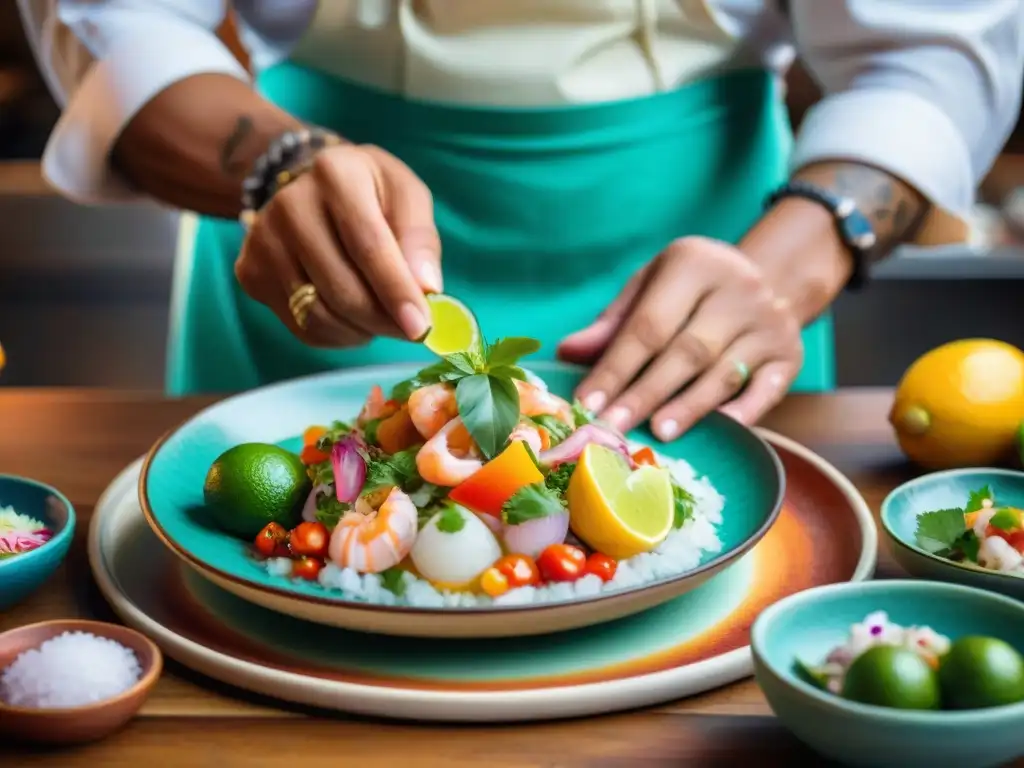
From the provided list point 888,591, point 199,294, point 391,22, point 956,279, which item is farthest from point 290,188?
point 956,279

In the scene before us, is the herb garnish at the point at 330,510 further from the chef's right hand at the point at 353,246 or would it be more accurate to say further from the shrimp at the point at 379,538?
the chef's right hand at the point at 353,246

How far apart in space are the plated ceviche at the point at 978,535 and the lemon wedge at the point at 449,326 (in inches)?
21.4

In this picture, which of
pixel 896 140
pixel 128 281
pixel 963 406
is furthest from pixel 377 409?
pixel 128 281

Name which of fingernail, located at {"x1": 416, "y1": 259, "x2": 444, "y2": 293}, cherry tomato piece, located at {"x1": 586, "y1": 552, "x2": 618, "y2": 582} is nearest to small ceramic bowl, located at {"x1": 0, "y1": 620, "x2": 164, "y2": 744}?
cherry tomato piece, located at {"x1": 586, "y1": 552, "x2": 618, "y2": 582}

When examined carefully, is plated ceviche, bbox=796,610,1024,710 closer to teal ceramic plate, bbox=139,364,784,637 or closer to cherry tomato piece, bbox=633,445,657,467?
teal ceramic plate, bbox=139,364,784,637

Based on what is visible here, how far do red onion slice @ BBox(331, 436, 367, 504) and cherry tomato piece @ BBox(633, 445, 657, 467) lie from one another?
0.25 m

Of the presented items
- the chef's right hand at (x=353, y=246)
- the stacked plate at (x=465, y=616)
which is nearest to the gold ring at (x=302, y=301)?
the chef's right hand at (x=353, y=246)

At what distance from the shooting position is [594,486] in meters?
1.00

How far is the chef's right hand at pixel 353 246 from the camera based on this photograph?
132 cm

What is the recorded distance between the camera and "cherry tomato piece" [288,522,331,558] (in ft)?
3.38

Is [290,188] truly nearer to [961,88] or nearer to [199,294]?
[199,294]

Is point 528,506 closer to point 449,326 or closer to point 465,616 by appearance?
point 465,616

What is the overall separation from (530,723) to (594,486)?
7.9 inches

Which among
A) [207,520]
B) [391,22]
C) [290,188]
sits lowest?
[207,520]
